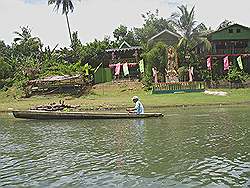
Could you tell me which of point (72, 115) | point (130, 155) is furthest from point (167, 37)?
point (130, 155)

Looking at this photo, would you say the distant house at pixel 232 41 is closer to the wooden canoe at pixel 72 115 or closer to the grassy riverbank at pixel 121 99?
the grassy riverbank at pixel 121 99

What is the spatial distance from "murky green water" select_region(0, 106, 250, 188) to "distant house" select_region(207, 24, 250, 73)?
33.9 metres

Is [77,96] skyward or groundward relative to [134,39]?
groundward

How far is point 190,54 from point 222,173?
46.7m

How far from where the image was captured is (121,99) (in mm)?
44750

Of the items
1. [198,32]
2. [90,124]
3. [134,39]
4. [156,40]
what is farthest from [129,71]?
[90,124]

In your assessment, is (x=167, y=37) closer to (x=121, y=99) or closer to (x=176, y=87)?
(x=176, y=87)

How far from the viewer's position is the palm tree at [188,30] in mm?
58906

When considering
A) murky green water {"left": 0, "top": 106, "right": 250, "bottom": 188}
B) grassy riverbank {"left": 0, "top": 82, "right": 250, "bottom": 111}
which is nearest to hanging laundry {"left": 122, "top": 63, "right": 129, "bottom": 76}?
grassy riverbank {"left": 0, "top": 82, "right": 250, "bottom": 111}

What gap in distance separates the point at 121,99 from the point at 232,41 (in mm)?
22706

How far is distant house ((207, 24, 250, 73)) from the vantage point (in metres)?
58.3

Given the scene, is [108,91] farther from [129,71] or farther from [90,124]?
[90,124]

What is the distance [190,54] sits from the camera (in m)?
57.7

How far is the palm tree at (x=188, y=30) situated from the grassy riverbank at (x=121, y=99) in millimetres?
9942
